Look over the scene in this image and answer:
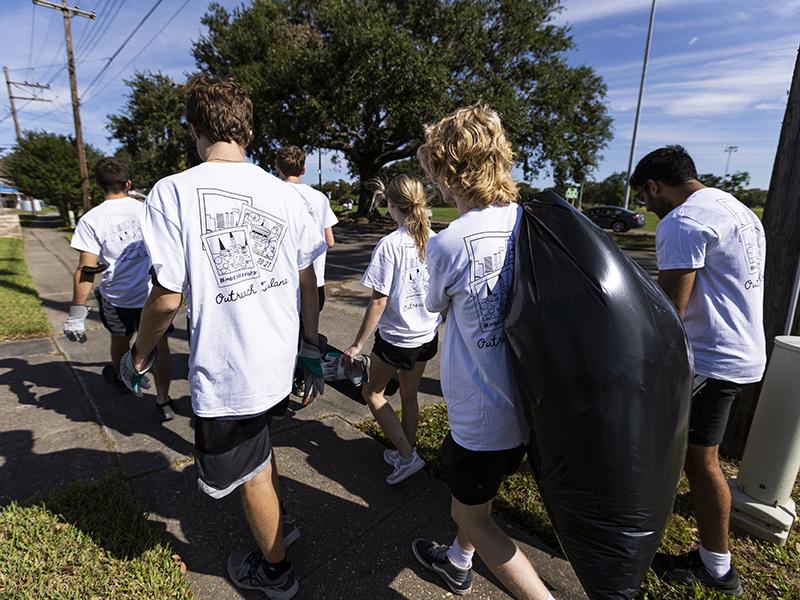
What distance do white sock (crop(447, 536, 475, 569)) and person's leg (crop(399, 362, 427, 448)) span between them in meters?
0.92

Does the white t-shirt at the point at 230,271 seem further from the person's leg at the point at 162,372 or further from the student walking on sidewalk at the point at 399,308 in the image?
the person's leg at the point at 162,372

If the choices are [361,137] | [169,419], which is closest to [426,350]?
[169,419]

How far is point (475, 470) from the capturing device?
1.57 metres

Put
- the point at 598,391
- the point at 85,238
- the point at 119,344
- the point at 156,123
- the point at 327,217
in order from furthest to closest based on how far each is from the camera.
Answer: the point at 156,123 < the point at 327,217 < the point at 119,344 < the point at 85,238 < the point at 598,391

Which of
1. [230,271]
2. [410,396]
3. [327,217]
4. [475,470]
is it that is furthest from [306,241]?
[327,217]

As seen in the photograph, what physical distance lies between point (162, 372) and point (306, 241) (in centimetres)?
227

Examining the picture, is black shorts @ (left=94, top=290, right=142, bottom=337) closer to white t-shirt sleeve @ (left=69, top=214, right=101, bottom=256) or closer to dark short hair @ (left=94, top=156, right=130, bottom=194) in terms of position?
white t-shirt sleeve @ (left=69, top=214, right=101, bottom=256)

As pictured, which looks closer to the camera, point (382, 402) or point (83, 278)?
point (382, 402)

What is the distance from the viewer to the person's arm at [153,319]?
1.57m

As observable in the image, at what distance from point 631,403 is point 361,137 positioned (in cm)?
2298

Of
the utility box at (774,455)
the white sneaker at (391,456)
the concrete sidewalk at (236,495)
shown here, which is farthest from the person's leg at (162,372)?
the utility box at (774,455)

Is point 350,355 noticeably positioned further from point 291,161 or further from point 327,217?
point 291,161

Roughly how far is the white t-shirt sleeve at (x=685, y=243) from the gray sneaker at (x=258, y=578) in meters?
2.13

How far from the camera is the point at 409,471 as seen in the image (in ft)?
9.03
